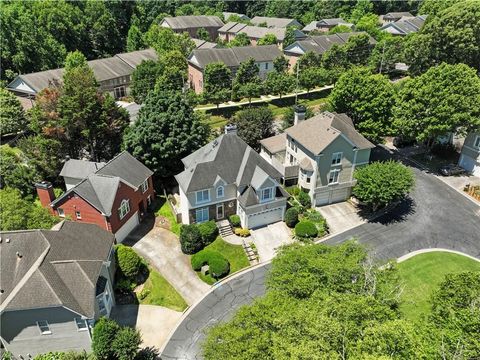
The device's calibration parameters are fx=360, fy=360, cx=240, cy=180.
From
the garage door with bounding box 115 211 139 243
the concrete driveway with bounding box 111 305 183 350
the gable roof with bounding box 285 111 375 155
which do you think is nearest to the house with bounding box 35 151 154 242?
the garage door with bounding box 115 211 139 243

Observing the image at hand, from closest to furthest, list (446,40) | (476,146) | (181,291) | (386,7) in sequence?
(181,291)
(476,146)
(446,40)
(386,7)

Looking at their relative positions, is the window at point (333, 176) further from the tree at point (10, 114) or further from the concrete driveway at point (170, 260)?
the tree at point (10, 114)

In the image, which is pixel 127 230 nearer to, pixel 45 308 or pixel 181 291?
pixel 181 291

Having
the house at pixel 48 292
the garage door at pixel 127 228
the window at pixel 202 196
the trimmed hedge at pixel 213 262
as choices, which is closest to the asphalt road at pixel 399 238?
the trimmed hedge at pixel 213 262

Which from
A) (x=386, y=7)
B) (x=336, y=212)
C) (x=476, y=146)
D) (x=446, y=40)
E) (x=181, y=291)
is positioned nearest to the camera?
(x=181, y=291)

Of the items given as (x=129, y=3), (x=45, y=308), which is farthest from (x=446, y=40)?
(x=129, y=3)

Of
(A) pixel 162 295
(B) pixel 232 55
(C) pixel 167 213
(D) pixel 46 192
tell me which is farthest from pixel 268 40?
(A) pixel 162 295

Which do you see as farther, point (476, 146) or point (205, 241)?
point (476, 146)
